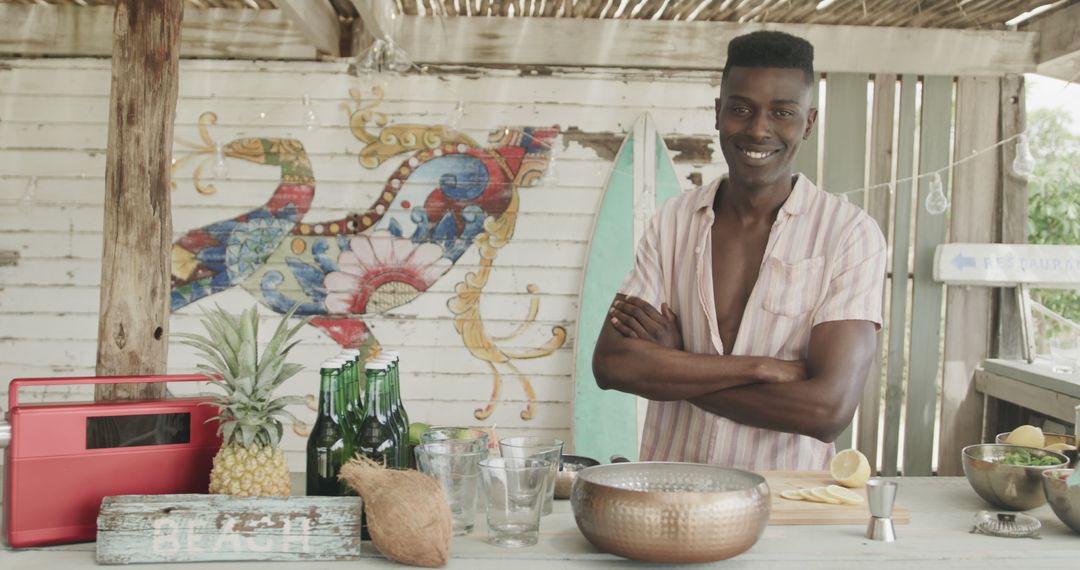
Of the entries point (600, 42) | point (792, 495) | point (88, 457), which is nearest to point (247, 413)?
point (88, 457)

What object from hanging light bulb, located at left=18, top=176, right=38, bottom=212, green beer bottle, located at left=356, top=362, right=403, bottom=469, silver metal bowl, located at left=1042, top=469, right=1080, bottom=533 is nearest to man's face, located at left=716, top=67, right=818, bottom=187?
silver metal bowl, located at left=1042, top=469, right=1080, bottom=533

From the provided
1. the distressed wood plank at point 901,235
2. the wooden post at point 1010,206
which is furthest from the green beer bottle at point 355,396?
the wooden post at point 1010,206

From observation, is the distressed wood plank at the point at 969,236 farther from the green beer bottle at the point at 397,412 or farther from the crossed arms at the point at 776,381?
the green beer bottle at the point at 397,412

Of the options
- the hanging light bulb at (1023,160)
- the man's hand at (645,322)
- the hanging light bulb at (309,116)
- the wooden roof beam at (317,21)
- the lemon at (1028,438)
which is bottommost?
the lemon at (1028,438)

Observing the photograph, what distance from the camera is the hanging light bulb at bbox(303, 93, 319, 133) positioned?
4.59 metres

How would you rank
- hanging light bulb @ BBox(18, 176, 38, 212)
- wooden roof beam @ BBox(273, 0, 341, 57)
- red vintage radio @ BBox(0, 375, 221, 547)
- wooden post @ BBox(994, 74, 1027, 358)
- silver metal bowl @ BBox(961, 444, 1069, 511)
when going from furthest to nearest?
wooden post @ BBox(994, 74, 1027, 358)
hanging light bulb @ BBox(18, 176, 38, 212)
wooden roof beam @ BBox(273, 0, 341, 57)
silver metal bowl @ BBox(961, 444, 1069, 511)
red vintage radio @ BBox(0, 375, 221, 547)

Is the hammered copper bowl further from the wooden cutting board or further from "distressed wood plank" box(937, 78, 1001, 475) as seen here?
"distressed wood plank" box(937, 78, 1001, 475)

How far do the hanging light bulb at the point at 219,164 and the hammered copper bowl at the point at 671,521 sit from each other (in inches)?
140

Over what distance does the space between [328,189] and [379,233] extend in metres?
0.34

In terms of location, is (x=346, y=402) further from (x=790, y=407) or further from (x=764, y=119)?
(x=764, y=119)

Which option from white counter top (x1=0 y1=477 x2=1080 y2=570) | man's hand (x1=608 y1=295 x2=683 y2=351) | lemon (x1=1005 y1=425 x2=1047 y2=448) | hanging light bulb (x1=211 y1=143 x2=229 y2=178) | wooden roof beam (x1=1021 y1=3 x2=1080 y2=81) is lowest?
white counter top (x1=0 y1=477 x2=1080 y2=570)

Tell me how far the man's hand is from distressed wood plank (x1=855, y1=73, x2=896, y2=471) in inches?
109

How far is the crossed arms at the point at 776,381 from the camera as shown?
2100mm

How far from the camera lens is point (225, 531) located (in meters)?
1.59
